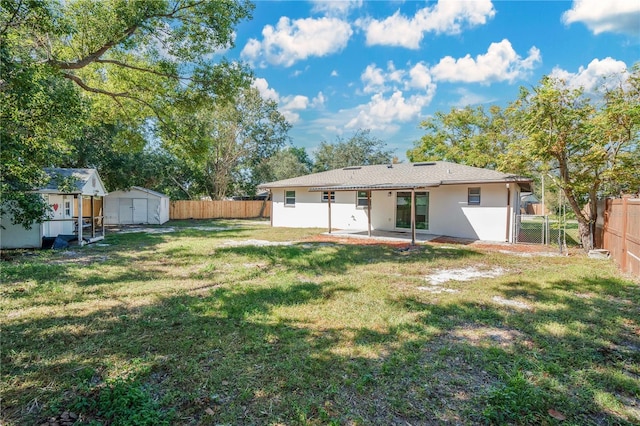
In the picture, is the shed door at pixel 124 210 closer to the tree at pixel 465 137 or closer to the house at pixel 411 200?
the house at pixel 411 200

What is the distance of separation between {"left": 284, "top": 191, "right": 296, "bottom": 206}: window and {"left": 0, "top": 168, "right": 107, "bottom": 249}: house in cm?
903

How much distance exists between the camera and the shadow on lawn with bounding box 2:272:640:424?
7.96 ft

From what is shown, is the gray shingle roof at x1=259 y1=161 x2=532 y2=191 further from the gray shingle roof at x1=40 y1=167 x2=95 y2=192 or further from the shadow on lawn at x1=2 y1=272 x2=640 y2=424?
the gray shingle roof at x1=40 y1=167 x2=95 y2=192

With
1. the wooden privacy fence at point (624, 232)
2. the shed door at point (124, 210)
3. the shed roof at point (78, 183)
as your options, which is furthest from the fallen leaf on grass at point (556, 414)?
the shed door at point (124, 210)

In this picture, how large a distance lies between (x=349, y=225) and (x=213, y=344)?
43.4 ft

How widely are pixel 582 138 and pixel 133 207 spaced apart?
2438 cm

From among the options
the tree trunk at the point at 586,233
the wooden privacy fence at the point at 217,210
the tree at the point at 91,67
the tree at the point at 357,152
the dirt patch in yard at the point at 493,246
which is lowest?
the dirt patch in yard at the point at 493,246

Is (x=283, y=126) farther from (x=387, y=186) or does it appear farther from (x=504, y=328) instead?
(x=504, y=328)

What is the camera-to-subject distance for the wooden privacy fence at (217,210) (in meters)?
25.8

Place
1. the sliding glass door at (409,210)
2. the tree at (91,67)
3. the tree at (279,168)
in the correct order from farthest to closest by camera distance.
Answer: the tree at (279,168) < the sliding glass door at (409,210) < the tree at (91,67)

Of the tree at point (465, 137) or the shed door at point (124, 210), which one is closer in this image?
the shed door at point (124, 210)

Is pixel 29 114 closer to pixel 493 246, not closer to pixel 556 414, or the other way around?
pixel 556 414

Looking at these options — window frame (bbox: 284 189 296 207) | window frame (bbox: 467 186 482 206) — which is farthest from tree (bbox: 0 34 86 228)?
window frame (bbox: 467 186 482 206)

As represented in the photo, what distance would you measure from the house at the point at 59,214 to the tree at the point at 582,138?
1472 centimetres
